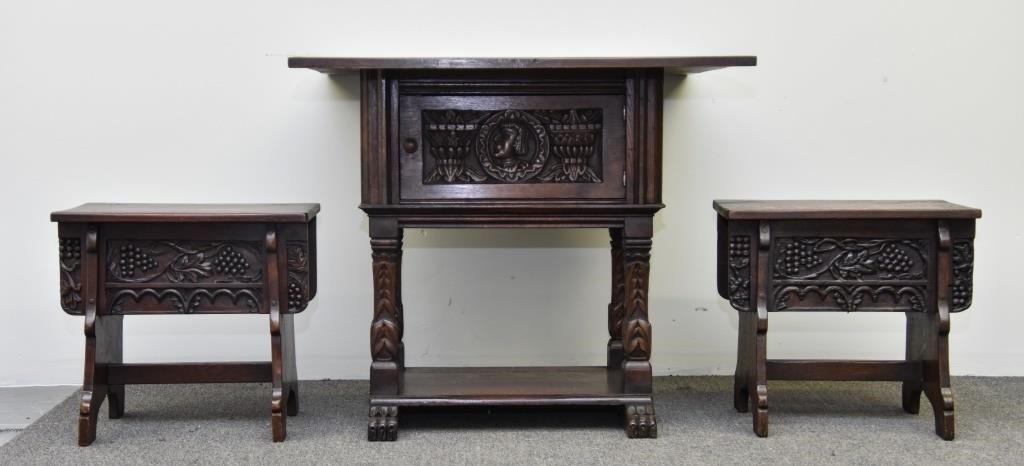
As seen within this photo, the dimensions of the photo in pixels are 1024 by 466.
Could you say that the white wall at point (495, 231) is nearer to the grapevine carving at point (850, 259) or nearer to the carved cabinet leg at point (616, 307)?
the carved cabinet leg at point (616, 307)

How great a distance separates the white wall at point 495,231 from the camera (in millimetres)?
3943

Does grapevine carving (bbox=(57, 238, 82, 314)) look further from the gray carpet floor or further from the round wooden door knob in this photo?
the round wooden door knob

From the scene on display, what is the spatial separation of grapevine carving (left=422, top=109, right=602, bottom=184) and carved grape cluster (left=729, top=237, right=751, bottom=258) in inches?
18.9

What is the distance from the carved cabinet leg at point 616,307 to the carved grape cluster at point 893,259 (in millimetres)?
885


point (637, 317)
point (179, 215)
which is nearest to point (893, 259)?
point (637, 317)

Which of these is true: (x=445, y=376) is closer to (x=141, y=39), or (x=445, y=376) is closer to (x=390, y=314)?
(x=390, y=314)

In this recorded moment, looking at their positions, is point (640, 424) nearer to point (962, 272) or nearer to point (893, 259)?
point (893, 259)

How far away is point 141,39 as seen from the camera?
12.9 ft

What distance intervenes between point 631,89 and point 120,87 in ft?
6.48

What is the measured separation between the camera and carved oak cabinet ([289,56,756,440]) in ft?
10.9

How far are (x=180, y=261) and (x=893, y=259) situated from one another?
7.56 feet

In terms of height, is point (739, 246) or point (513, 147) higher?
point (513, 147)

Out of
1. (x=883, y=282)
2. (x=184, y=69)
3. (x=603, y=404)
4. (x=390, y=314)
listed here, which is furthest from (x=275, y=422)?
(x=883, y=282)

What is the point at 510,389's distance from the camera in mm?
3436
